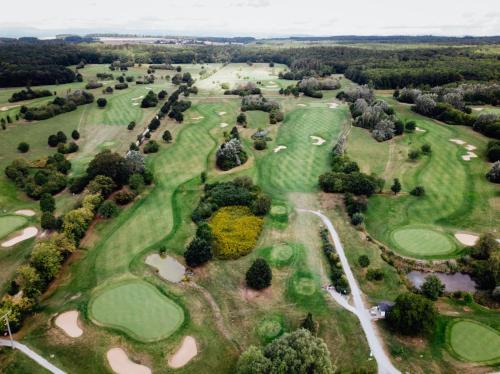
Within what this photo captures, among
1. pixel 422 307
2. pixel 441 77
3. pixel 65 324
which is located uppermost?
pixel 441 77

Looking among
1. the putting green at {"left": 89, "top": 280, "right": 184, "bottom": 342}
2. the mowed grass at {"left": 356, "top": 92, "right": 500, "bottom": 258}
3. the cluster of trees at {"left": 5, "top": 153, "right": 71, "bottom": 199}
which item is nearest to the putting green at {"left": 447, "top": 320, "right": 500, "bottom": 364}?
the mowed grass at {"left": 356, "top": 92, "right": 500, "bottom": 258}

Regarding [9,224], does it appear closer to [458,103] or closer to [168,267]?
[168,267]

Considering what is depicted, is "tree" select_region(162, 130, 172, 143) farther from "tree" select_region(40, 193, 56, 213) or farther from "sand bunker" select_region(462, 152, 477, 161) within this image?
"sand bunker" select_region(462, 152, 477, 161)

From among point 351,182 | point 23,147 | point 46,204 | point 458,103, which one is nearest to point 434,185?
point 351,182

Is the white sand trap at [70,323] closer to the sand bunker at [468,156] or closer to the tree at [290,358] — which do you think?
the tree at [290,358]

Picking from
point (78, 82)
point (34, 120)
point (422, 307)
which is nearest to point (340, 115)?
point (422, 307)

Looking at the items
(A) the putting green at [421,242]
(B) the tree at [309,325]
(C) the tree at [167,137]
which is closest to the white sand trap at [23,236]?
(C) the tree at [167,137]

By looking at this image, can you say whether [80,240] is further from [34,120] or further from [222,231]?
[34,120]
